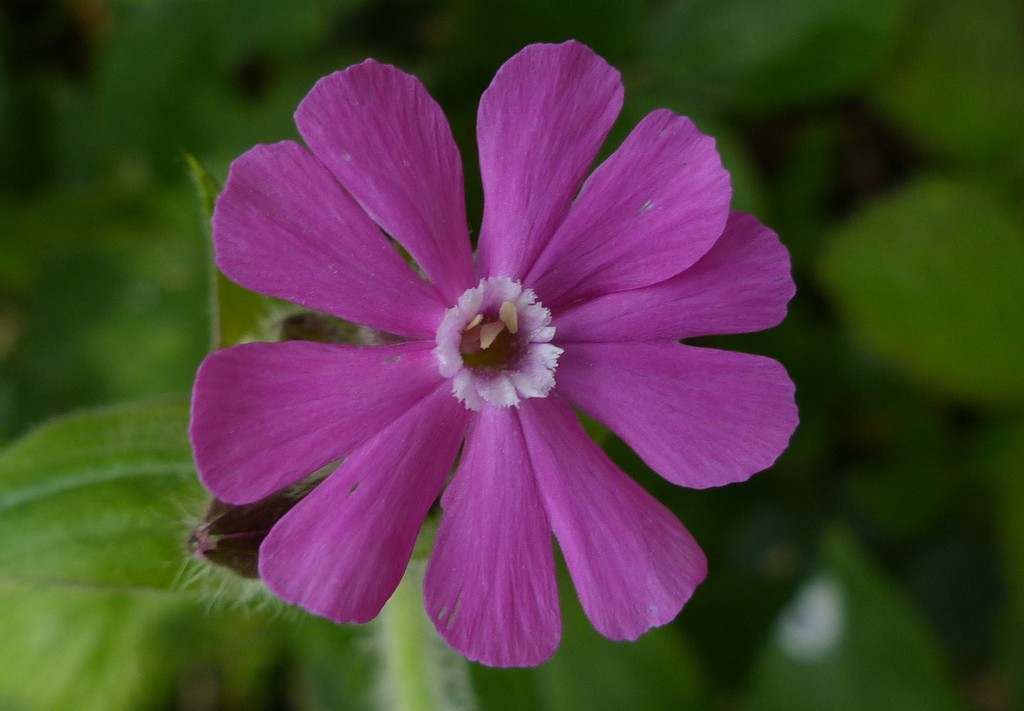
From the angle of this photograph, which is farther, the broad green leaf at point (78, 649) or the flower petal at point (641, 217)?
the broad green leaf at point (78, 649)

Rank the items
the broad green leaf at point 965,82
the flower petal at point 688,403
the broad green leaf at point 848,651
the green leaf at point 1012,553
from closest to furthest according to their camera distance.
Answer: the flower petal at point 688,403 < the broad green leaf at point 848,651 < the green leaf at point 1012,553 < the broad green leaf at point 965,82

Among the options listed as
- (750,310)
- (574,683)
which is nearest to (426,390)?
(750,310)

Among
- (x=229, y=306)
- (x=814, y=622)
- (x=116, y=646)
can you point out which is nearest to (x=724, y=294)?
(x=229, y=306)

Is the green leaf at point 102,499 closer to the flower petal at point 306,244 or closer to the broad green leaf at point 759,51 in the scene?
the flower petal at point 306,244

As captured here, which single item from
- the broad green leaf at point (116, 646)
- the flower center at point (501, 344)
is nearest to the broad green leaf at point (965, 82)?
the flower center at point (501, 344)

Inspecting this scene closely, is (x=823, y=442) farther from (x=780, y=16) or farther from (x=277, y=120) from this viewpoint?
(x=277, y=120)

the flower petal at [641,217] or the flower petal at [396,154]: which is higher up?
the flower petal at [396,154]

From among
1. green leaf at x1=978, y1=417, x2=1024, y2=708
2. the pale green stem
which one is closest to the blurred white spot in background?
green leaf at x1=978, y1=417, x2=1024, y2=708

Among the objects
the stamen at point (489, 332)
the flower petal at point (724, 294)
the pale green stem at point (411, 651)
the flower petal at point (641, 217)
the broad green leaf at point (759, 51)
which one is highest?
the flower petal at point (641, 217)
